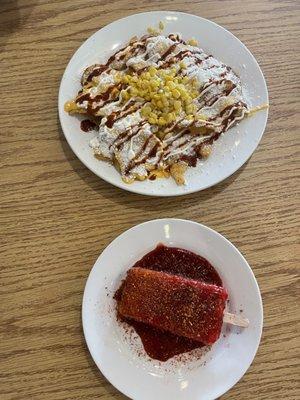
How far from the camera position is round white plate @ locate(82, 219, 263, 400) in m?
1.42

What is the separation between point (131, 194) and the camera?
64.9 inches

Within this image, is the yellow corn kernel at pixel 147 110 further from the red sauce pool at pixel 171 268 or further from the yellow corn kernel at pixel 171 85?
the red sauce pool at pixel 171 268

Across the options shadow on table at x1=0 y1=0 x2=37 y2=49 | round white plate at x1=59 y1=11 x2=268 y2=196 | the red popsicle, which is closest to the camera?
the red popsicle

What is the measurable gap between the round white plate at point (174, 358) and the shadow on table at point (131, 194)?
4.8 inches

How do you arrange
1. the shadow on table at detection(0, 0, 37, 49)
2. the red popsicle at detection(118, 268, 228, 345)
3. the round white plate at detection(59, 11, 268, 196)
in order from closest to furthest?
the red popsicle at detection(118, 268, 228, 345)
the round white plate at detection(59, 11, 268, 196)
the shadow on table at detection(0, 0, 37, 49)

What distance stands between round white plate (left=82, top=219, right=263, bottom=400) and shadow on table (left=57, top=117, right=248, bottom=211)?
0.40 feet

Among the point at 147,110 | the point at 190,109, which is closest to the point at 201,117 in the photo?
the point at 190,109

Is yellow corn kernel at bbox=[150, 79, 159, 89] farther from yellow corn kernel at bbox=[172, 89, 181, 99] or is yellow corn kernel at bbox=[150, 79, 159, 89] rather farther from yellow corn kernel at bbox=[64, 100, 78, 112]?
yellow corn kernel at bbox=[64, 100, 78, 112]

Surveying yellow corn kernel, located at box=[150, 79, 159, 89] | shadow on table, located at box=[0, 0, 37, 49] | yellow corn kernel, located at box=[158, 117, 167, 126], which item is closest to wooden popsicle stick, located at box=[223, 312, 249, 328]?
yellow corn kernel, located at box=[158, 117, 167, 126]

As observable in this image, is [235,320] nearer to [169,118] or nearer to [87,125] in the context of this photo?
[169,118]

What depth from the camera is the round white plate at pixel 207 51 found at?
1604mm

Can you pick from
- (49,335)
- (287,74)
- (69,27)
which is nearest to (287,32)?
(287,74)

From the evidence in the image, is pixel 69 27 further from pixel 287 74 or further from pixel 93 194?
pixel 287 74

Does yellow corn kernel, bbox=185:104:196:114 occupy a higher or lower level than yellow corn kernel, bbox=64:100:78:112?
lower
